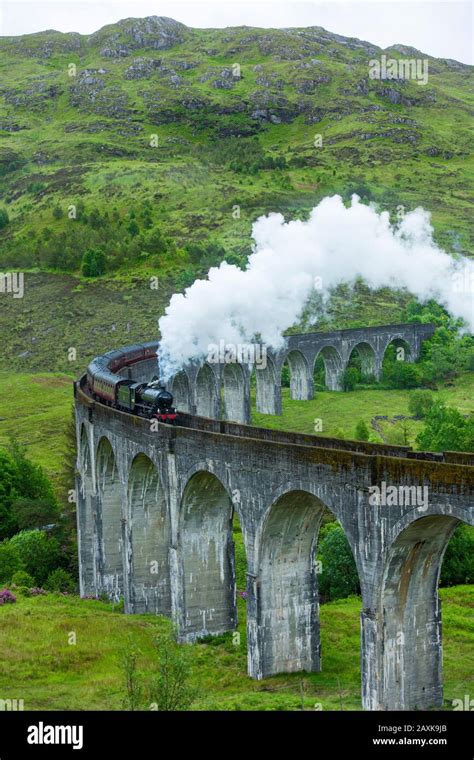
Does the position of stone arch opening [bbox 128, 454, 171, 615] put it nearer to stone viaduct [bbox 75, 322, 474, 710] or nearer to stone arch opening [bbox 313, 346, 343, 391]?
stone viaduct [bbox 75, 322, 474, 710]

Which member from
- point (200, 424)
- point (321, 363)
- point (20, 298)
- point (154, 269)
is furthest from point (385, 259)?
point (200, 424)

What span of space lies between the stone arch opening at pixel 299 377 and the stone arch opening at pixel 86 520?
4312 centimetres

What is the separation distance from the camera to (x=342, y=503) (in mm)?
29641

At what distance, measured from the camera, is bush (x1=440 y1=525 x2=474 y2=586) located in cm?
4834

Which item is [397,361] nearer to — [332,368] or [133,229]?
[332,368]

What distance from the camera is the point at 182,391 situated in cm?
8581

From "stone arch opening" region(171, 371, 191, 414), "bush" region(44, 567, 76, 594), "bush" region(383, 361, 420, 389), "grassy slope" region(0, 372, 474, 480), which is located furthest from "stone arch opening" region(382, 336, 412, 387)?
"bush" region(44, 567, 76, 594)

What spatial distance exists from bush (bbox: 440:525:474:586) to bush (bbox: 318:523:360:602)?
5.20 m

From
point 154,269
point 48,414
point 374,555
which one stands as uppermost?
point 154,269

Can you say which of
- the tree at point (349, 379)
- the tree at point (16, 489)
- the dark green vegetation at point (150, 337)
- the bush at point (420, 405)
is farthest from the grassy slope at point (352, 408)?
the tree at point (16, 489)

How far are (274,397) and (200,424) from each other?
160 ft
